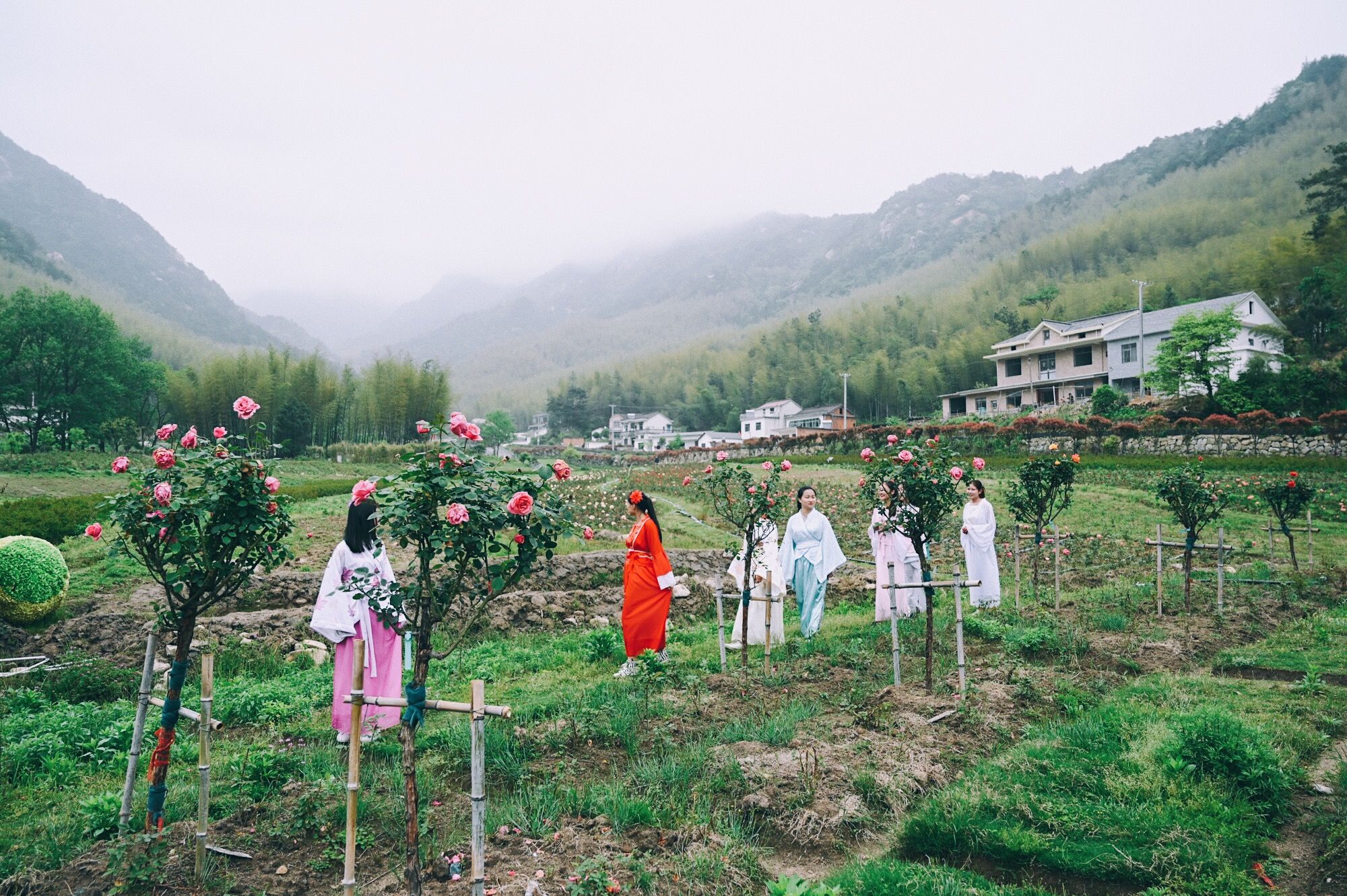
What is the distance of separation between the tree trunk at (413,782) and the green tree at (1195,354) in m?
41.9

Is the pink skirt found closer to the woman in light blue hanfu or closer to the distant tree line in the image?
the woman in light blue hanfu

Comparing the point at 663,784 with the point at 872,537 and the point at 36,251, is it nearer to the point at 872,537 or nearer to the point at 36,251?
the point at 872,537

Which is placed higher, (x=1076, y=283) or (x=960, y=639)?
(x=1076, y=283)

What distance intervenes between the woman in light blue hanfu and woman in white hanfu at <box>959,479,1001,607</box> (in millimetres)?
2410

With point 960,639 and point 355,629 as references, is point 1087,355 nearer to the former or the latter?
point 960,639

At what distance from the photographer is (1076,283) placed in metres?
69.2

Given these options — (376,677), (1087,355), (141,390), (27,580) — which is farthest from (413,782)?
(1087,355)

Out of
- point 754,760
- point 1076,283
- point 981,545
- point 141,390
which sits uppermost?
point 1076,283

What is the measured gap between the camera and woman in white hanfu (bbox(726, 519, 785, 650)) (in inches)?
336

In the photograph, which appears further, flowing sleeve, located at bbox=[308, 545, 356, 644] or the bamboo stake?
the bamboo stake

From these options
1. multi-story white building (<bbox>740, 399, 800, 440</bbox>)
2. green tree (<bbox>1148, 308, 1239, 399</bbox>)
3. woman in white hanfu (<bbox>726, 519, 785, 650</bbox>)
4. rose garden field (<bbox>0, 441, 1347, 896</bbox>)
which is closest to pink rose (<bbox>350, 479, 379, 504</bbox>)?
rose garden field (<bbox>0, 441, 1347, 896</bbox>)

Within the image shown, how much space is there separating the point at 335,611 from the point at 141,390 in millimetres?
48420

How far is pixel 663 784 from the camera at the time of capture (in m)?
4.50

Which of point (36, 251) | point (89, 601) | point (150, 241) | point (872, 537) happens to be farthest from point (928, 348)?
point (150, 241)
